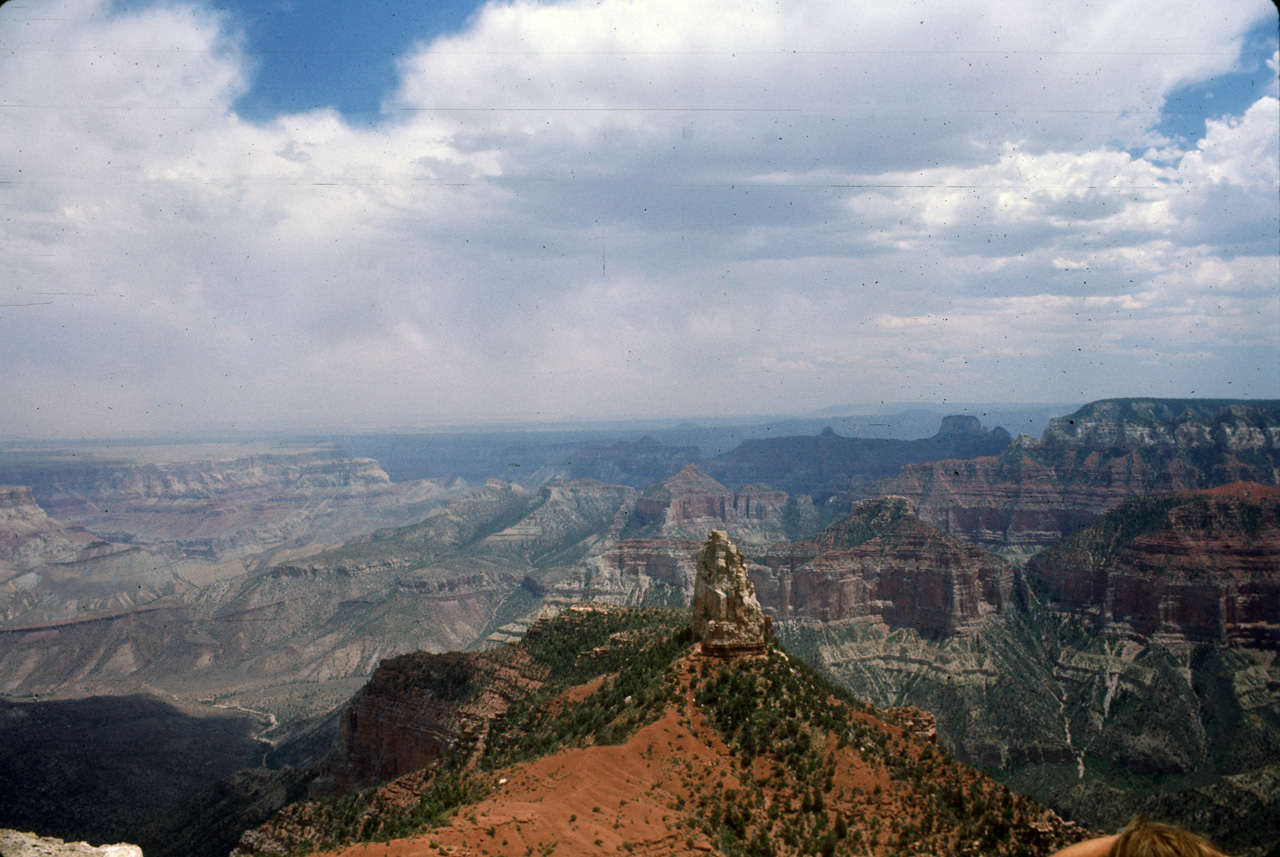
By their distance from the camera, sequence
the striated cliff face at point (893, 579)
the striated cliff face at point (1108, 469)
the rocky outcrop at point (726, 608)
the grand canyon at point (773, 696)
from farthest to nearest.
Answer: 1. the striated cliff face at point (1108, 469)
2. the striated cliff face at point (893, 579)
3. the rocky outcrop at point (726, 608)
4. the grand canyon at point (773, 696)

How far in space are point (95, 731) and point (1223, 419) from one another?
220m

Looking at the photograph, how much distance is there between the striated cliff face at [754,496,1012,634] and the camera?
4995 inches

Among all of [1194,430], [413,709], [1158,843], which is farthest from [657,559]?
[1158,843]

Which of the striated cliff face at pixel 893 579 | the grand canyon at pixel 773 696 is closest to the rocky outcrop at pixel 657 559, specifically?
the grand canyon at pixel 773 696

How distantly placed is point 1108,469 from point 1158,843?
206 m

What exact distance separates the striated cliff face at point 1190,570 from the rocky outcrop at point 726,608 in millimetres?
100957

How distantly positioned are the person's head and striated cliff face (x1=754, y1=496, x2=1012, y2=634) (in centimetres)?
13097

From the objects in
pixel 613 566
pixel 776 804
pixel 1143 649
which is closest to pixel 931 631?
pixel 1143 649

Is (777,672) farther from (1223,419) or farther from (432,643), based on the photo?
(1223,419)

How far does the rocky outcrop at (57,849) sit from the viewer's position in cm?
1422

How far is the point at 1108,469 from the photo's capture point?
180875 millimetres

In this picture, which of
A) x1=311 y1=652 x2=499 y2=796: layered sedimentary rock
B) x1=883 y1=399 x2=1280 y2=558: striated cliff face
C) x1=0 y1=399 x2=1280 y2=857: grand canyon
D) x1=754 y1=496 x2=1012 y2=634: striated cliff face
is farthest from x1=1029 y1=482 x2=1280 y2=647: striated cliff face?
x1=311 y1=652 x2=499 y2=796: layered sedimentary rock

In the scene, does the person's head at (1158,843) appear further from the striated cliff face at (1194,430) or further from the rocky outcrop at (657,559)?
the striated cliff face at (1194,430)

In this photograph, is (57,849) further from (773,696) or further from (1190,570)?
(1190,570)
